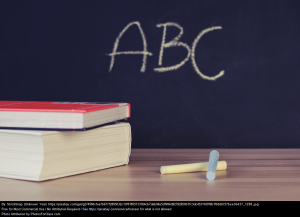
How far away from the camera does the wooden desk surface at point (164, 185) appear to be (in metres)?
0.70

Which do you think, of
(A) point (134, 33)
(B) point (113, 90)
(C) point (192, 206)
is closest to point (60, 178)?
(C) point (192, 206)

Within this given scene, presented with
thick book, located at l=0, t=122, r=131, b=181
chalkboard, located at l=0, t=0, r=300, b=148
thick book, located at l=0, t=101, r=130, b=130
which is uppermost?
chalkboard, located at l=0, t=0, r=300, b=148

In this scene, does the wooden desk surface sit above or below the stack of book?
below

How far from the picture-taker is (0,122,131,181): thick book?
2.63 ft

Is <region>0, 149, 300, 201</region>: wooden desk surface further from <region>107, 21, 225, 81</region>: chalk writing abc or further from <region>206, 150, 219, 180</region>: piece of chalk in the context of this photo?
<region>107, 21, 225, 81</region>: chalk writing abc

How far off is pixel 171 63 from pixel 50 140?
0.75 m

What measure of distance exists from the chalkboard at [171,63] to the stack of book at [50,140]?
557 millimetres

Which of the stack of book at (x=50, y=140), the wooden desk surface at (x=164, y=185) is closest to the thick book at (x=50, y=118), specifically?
the stack of book at (x=50, y=140)

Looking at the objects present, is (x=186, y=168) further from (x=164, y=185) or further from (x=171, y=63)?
(x=171, y=63)

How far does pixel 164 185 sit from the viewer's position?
786mm

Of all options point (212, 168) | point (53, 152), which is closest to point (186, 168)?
point (212, 168)

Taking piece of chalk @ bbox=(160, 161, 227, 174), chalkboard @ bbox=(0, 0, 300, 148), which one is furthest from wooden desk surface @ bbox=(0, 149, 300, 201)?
chalkboard @ bbox=(0, 0, 300, 148)

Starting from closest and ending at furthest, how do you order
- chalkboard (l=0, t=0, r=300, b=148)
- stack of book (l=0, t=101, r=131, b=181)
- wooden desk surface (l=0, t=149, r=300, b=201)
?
wooden desk surface (l=0, t=149, r=300, b=201), stack of book (l=0, t=101, r=131, b=181), chalkboard (l=0, t=0, r=300, b=148)

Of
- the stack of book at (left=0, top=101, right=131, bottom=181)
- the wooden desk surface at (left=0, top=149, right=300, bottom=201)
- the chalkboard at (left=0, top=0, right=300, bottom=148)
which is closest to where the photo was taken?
the wooden desk surface at (left=0, top=149, right=300, bottom=201)
